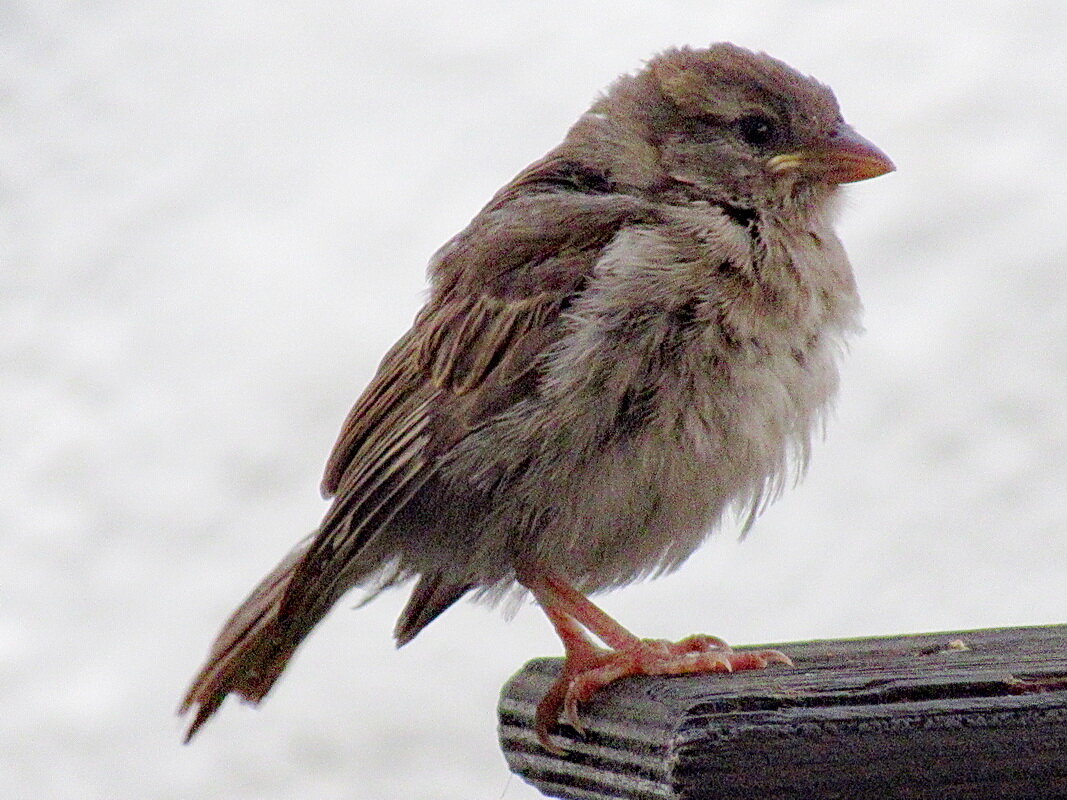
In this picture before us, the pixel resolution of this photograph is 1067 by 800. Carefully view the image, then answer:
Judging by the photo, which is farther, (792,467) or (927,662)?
(792,467)

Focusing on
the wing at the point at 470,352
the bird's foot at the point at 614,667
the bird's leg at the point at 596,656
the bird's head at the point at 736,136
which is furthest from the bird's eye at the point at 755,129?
the bird's foot at the point at 614,667

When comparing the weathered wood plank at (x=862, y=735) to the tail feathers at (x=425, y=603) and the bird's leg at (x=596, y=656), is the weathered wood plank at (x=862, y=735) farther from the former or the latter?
the tail feathers at (x=425, y=603)

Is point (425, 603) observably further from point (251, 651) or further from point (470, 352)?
point (470, 352)

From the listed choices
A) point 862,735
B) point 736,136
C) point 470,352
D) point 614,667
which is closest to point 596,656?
point 614,667

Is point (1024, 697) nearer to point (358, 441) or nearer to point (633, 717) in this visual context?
point (633, 717)

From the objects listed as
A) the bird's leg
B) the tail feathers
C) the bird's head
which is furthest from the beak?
the tail feathers

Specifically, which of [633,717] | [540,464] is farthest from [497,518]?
[633,717]

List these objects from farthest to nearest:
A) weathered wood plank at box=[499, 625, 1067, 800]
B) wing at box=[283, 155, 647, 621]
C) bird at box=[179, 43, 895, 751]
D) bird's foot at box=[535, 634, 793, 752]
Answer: wing at box=[283, 155, 647, 621], bird at box=[179, 43, 895, 751], bird's foot at box=[535, 634, 793, 752], weathered wood plank at box=[499, 625, 1067, 800]

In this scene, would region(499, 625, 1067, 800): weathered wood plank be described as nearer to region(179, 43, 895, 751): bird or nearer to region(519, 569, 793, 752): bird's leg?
region(519, 569, 793, 752): bird's leg
